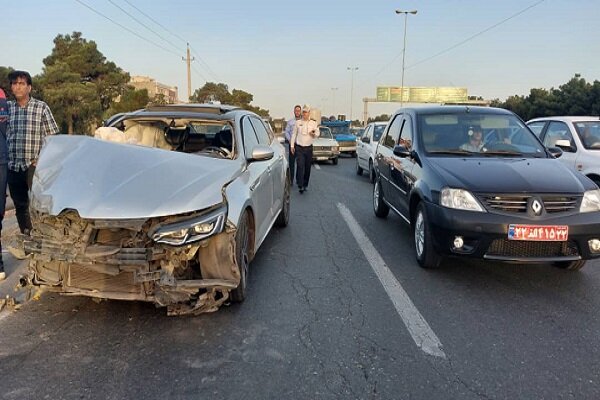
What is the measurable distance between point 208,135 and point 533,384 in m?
4.34

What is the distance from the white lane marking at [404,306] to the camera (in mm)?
3301

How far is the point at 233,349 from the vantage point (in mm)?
3205

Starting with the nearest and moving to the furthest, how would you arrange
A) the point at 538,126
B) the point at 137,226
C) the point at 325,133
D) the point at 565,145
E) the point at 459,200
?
the point at 137,226 < the point at 459,200 < the point at 565,145 < the point at 538,126 < the point at 325,133

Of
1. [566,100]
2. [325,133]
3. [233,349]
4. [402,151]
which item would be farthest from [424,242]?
[566,100]

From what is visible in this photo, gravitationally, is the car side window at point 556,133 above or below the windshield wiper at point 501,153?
above

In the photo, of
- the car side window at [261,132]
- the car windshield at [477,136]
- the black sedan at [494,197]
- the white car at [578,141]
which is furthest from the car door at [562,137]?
the car side window at [261,132]

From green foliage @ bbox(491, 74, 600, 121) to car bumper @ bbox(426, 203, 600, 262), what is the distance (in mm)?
38721

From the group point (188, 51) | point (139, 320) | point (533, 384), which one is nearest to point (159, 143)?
point (139, 320)

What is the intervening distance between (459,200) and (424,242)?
680 millimetres

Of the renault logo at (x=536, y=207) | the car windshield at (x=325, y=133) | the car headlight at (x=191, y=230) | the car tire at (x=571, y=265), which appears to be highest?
the car windshield at (x=325, y=133)

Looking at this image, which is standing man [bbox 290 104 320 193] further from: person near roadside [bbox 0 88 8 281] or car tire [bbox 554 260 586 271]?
person near roadside [bbox 0 88 8 281]

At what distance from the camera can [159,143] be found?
5.33 metres

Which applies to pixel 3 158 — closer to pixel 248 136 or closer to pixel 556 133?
pixel 248 136

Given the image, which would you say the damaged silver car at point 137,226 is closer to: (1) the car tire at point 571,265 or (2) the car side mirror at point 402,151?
(2) the car side mirror at point 402,151
